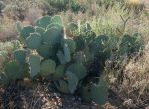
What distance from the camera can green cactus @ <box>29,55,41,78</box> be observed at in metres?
4.64

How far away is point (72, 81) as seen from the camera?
4.73 meters

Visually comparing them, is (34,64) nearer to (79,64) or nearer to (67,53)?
(67,53)

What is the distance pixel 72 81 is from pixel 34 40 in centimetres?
73

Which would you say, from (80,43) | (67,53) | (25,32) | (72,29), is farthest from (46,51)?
(72,29)

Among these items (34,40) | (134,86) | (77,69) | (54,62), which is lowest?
(134,86)

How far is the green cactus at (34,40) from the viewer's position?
4797 millimetres

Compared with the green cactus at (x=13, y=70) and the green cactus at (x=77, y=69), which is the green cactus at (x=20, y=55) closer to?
the green cactus at (x=13, y=70)

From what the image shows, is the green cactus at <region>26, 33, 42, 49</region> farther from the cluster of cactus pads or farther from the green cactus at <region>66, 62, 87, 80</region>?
the green cactus at <region>66, 62, 87, 80</region>

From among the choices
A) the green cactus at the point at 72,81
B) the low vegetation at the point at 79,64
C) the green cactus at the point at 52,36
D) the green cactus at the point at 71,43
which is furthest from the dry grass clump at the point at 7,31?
the green cactus at the point at 72,81

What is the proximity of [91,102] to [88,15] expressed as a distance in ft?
11.3

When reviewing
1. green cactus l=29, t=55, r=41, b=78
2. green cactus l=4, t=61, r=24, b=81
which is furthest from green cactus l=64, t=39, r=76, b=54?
green cactus l=4, t=61, r=24, b=81

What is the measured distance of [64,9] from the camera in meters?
8.60

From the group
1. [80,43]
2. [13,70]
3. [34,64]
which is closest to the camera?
[34,64]

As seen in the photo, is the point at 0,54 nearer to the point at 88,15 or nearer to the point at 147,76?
the point at 147,76
